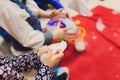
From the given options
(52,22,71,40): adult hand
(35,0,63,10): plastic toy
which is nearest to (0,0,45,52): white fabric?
(52,22,71,40): adult hand

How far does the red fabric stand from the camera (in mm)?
956

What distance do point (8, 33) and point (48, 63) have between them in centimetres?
21

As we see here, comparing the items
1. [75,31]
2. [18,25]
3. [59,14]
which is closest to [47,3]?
[59,14]

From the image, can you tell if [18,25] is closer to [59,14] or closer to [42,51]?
[42,51]

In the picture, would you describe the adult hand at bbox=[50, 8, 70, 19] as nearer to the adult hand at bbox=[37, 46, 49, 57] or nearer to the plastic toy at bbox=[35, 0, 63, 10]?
the plastic toy at bbox=[35, 0, 63, 10]

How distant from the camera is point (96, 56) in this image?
1.01 metres

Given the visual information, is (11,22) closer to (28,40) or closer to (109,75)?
(28,40)

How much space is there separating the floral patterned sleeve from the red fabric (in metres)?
0.14

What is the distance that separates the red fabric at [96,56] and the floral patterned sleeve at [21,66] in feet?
0.45

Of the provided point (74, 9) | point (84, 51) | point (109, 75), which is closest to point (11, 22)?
point (84, 51)

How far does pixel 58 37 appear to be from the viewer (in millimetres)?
1011

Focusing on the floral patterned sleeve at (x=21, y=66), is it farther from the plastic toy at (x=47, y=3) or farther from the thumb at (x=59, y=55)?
the plastic toy at (x=47, y=3)

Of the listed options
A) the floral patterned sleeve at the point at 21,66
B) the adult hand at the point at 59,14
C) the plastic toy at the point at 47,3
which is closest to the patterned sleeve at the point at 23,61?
the floral patterned sleeve at the point at 21,66

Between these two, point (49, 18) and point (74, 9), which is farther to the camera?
point (74, 9)
